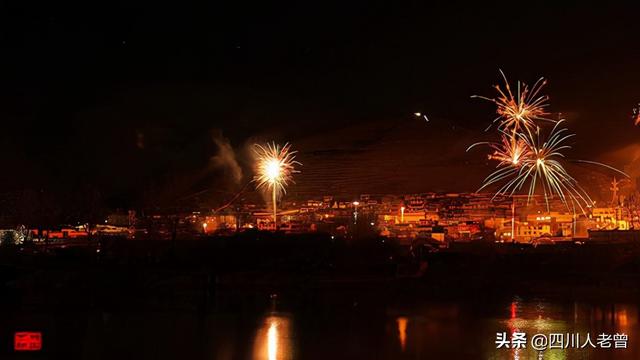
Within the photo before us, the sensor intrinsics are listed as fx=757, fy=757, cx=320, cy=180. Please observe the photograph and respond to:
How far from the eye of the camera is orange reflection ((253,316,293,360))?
31.3 feet

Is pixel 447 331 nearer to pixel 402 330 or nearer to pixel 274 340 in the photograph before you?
pixel 402 330

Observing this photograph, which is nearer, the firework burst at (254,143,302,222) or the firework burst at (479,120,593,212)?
the firework burst at (254,143,302,222)

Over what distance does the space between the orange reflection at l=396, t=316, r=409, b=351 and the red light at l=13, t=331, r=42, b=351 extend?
4.80m

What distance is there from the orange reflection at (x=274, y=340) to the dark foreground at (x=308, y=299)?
32 millimetres

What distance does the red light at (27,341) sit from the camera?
9836 mm

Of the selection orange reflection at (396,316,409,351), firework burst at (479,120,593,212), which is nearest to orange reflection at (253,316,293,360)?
orange reflection at (396,316,409,351)

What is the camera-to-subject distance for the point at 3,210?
3409 cm

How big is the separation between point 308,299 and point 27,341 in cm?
654

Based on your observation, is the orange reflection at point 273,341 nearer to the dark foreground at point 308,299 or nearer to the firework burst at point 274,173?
the dark foreground at point 308,299

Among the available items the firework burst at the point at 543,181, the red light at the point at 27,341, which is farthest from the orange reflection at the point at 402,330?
the firework burst at the point at 543,181

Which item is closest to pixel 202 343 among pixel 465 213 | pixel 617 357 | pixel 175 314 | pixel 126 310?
pixel 175 314

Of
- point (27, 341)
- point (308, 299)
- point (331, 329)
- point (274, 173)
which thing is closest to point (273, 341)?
point (331, 329)

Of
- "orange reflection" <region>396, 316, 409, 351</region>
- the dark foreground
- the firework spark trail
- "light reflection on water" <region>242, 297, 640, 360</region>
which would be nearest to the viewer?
"light reflection on water" <region>242, 297, 640, 360</region>

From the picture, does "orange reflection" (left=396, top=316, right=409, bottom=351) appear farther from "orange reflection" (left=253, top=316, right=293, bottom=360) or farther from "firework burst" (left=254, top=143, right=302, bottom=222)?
"firework burst" (left=254, top=143, right=302, bottom=222)
